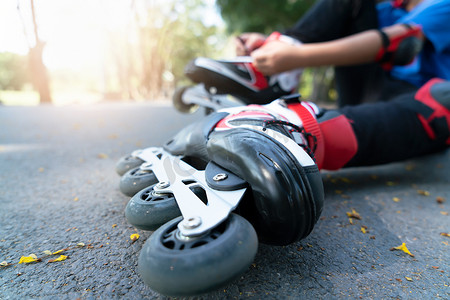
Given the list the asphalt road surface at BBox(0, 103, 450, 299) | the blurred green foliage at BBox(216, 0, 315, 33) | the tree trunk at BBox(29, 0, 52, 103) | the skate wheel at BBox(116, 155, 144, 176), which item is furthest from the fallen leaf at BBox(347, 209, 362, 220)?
the tree trunk at BBox(29, 0, 52, 103)

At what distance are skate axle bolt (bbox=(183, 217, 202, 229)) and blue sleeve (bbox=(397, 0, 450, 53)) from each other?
1.39 m

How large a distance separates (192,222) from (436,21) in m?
1.42

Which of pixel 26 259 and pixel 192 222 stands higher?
pixel 192 222

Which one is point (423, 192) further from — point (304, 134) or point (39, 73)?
point (39, 73)

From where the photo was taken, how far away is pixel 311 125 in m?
0.75

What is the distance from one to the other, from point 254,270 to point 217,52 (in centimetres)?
2003

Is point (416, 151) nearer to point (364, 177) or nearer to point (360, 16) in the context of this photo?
point (364, 177)

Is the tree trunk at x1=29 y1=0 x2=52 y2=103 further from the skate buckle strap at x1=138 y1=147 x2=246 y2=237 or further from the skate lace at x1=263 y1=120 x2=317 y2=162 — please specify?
the skate lace at x1=263 y1=120 x2=317 y2=162

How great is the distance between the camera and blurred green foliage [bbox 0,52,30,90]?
48.2 feet

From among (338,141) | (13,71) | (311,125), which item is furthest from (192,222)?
(13,71)

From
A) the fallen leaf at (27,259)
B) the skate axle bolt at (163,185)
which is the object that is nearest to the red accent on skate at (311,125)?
the skate axle bolt at (163,185)

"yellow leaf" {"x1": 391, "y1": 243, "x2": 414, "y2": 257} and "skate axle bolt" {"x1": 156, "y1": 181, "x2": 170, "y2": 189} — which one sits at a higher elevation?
"skate axle bolt" {"x1": 156, "y1": 181, "x2": 170, "y2": 189}

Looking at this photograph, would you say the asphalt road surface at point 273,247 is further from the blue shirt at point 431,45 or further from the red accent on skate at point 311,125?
the blue shirt at point 431,45

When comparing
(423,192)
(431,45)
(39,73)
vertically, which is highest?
(431,45)
